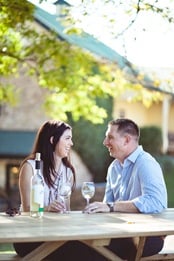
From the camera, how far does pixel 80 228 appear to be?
405 centimetres

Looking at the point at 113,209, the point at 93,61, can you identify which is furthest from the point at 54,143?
the point at 93,61

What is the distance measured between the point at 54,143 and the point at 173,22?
2.46m

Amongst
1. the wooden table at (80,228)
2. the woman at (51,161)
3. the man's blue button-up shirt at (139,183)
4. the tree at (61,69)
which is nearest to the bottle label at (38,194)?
the wooden table at (80,228)

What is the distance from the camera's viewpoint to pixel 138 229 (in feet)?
13.5

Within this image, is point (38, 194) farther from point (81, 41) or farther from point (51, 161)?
point (81, 41)

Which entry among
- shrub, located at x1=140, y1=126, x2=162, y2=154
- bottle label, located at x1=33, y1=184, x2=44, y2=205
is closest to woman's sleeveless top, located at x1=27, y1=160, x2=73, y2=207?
bottle label, located at x1=33, y1=184, x2=44, y2=205

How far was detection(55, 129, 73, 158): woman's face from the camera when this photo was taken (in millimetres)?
5168

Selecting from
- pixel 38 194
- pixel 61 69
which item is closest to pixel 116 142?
pixel 38 194

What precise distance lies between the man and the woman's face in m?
0.34

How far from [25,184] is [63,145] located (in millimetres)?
508

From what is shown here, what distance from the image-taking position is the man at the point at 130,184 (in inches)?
183

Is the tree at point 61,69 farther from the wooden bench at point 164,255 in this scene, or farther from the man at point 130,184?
the wooden bench at point 164,255

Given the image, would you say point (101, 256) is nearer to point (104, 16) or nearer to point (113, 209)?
point (113, 209)

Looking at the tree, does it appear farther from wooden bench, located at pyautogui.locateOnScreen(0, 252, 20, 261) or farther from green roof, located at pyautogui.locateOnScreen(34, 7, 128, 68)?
wooden bench, located at pyautogui.locateOnScreen(0, 252, 20, 261)
